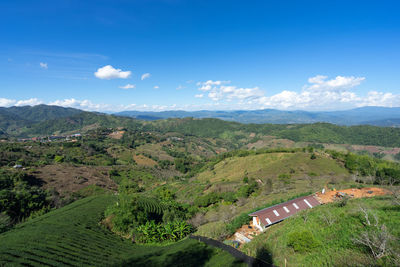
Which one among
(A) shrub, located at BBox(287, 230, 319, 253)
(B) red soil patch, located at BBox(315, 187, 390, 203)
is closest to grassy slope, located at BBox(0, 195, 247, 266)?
(A) shrub, located at BBox(287, 230, 319, 253)

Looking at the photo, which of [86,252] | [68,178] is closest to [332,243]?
[86,252]

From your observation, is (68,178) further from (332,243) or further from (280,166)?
(280,166)

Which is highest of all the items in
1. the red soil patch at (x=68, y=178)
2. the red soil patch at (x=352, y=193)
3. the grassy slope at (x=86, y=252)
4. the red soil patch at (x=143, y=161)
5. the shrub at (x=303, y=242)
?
the shrub at (x=303, y=242)

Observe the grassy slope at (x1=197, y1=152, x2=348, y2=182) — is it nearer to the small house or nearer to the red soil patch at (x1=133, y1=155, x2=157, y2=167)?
the small house

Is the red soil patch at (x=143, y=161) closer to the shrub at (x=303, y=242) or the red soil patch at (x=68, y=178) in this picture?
the red soil patch at (x=68, y=178)

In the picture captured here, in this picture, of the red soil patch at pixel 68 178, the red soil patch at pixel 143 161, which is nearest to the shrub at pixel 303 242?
the red soil patch at pixel 68 178
